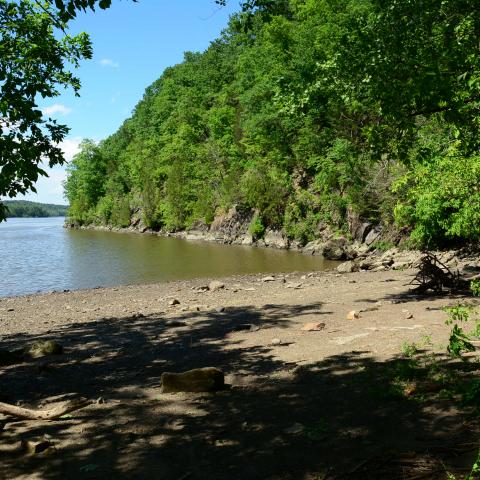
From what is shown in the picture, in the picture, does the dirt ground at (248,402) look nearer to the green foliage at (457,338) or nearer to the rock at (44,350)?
the rock at (44,350)

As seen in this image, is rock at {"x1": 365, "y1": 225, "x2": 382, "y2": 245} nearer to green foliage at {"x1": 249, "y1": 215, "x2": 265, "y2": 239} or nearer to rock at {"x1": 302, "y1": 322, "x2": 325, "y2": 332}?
green foliage at {"x1": 249, "y1": 215, "x2": 265, "y2": 239}

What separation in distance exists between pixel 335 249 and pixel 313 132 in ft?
43.5

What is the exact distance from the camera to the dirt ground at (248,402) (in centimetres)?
446

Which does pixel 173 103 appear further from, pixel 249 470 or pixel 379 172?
pixel 249 470

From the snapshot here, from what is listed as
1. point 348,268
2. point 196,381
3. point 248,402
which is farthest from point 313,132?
point 248,402

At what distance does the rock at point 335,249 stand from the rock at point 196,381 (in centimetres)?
2595

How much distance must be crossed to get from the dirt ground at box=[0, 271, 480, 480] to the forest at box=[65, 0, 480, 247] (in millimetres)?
3068

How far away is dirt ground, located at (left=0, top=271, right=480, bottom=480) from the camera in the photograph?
14.6ft

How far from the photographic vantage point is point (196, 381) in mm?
6953

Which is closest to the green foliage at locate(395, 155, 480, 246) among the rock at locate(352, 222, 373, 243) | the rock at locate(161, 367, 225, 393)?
the rock at locate(161, 367, 225, 393)

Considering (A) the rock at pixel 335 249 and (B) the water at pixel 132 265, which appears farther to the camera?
(A) the rock at pixel 335 249

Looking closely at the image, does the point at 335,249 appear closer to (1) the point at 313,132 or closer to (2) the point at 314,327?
(1) the point at 313,132

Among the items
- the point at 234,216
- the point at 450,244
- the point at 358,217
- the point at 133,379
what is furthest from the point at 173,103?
the point at 133,379

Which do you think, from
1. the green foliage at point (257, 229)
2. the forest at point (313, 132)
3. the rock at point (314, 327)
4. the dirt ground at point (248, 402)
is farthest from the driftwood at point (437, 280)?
the green foliage at point (257, 229)
